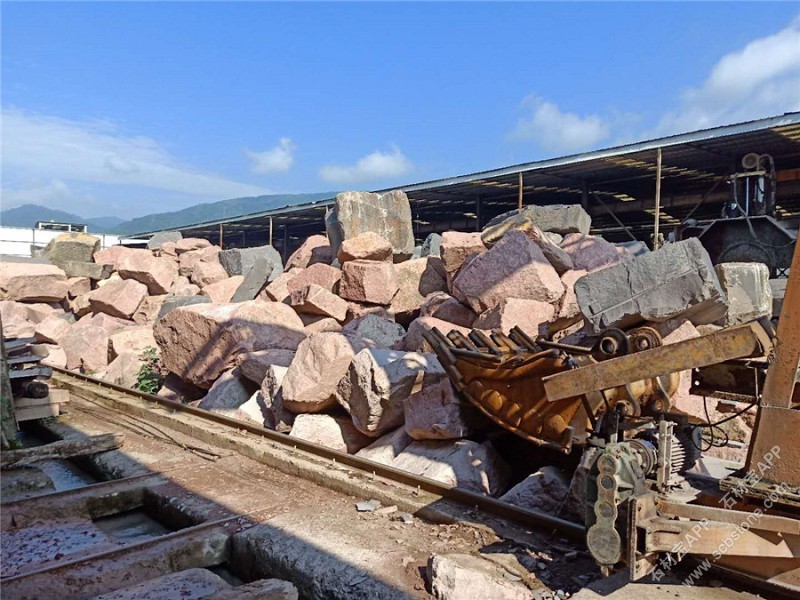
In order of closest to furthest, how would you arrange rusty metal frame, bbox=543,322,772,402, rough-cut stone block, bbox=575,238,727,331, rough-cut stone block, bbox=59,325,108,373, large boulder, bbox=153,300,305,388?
rusty metal frame, bbox=543,322,772,402
rough-cut stone block, bbox=575,238,727,331
large boulder, bbox=153,300,305,388
rough-cut stone block, bbox=59,325,108,373

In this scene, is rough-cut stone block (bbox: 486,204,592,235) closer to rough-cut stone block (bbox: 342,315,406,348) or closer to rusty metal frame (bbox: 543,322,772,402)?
rough-cut stone block (bbox: 342,315,406,348)

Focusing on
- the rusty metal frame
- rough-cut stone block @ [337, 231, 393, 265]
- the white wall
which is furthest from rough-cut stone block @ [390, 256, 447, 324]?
the white wall

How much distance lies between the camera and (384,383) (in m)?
5.22

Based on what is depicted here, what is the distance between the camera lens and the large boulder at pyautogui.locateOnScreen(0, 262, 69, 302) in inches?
594

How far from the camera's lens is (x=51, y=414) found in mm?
6645

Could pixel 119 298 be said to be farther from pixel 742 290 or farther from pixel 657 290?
pixel 742 290

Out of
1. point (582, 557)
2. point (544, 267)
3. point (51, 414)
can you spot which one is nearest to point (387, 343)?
point (544, 267)

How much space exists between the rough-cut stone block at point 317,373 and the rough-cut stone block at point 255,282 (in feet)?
23.9

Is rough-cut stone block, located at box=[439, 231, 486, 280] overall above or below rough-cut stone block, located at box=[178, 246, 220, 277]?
below

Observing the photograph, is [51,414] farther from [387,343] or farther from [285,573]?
[285,573]

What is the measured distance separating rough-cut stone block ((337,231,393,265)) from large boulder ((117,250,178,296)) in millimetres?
7369

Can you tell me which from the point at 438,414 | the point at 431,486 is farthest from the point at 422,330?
the point at 431,486

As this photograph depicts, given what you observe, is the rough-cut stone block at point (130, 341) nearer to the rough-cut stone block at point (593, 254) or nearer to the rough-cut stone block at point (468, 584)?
the rough-cut stone block at point (593, 254)

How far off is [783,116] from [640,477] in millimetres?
9686
